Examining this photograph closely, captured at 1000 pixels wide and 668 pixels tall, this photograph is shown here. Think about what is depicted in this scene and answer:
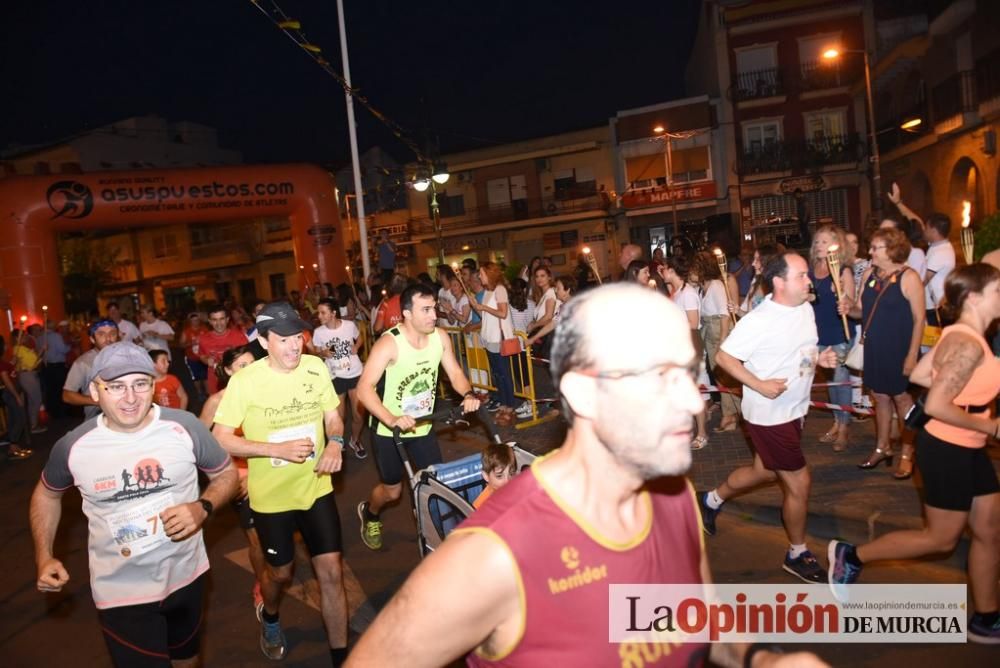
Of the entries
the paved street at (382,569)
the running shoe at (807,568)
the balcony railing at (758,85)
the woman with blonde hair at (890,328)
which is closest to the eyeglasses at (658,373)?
the paved street at (382,569)

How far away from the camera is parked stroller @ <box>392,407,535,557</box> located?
4129mm

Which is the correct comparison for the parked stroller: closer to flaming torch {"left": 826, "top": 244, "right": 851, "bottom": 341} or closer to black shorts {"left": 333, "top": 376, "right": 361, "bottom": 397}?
flaming torch {"left": 826, "top": 244, "right": 851, "bottom": 341}

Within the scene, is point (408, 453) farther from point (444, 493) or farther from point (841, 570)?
point (841, 570)

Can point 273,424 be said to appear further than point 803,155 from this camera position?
No

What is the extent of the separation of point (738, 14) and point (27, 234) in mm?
30321

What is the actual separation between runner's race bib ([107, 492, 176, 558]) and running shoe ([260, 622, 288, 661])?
1.67 meters

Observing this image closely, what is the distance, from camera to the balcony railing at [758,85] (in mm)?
32688

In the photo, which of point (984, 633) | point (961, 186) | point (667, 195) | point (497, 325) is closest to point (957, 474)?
point (984, 633)

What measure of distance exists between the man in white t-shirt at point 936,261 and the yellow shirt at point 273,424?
6.99 meters

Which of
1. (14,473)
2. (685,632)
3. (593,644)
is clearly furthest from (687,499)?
(14,473)

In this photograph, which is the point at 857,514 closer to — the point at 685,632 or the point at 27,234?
the point at 685,632

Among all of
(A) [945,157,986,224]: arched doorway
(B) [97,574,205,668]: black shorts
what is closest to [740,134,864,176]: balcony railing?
(A) [945,157,986,224]: arched doorway

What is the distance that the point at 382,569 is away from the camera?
588 centimetres

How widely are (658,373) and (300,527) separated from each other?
3355mm
